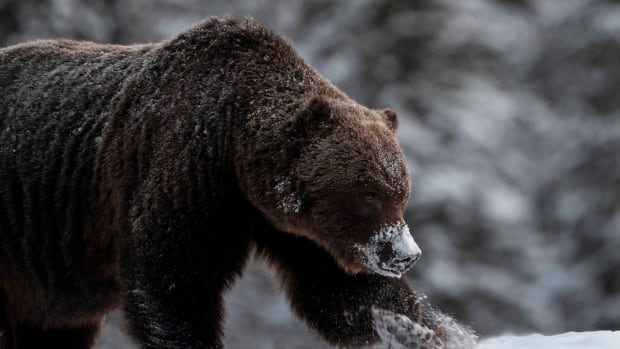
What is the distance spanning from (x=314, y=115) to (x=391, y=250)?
0.86m

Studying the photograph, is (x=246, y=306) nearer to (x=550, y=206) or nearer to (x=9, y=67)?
(x=550, y=206)

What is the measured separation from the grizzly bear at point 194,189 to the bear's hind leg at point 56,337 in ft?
1.16

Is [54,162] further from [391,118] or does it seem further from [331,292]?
[391,118]

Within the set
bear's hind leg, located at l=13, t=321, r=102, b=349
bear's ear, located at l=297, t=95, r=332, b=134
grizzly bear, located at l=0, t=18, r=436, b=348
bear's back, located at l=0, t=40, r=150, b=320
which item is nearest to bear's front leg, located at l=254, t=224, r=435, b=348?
grizzly bear, located at l=0, t=18, r=436, b=348

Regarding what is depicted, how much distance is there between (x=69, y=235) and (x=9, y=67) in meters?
1.41

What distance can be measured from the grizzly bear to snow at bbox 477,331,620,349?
0.60 metres

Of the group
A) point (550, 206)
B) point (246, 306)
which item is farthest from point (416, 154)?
point (246, 306)

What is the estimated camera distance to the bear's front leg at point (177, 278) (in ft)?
19.8

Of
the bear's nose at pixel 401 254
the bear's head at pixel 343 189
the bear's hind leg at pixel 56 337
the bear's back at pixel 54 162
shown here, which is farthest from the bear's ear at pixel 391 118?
the bear's hind leg at pixel 56 337

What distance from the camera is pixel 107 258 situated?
22.2 feet

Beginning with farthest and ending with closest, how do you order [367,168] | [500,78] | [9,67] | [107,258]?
[500,78] → [9,67] → [107,258] → [367,168]

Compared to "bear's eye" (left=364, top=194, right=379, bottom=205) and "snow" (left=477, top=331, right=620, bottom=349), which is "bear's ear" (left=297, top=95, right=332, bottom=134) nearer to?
"bear's eye" (left=364, top=194, right=379, bottom=205)

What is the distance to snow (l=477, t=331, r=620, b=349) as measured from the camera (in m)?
6.16

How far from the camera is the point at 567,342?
251 inches
